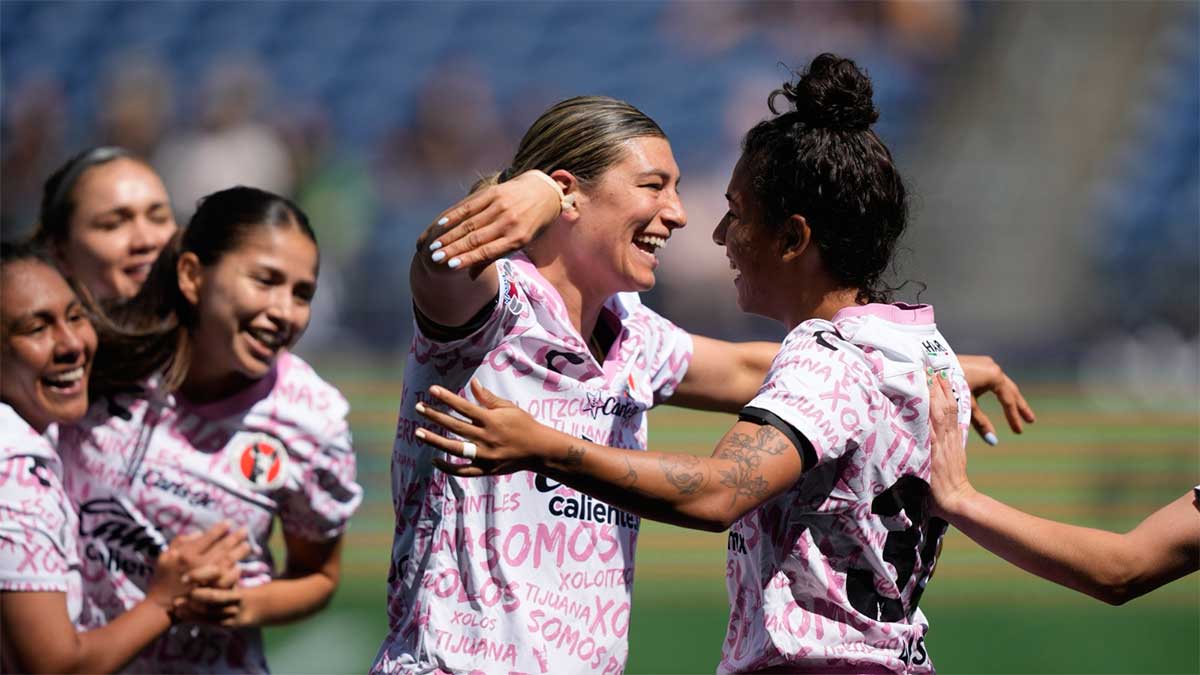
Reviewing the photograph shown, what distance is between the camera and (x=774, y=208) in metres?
2.52

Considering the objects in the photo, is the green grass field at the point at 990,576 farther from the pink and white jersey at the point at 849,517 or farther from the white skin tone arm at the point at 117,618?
the pink and white jersey at the point at 849,517

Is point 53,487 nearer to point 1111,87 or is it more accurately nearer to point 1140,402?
point 1140,402

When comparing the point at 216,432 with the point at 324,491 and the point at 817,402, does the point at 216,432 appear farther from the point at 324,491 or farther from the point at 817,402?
the point at 817,402

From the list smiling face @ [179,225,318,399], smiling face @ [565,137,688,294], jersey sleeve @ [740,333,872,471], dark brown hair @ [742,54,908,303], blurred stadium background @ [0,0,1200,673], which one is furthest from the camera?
blurred stadium background @ [0,0,1200,673]

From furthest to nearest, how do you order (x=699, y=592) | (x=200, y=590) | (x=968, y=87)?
(x=968, y=87)
(x=699, y=592)
(x=200, y=590)

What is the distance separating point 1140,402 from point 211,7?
Answer: 8.85 metres

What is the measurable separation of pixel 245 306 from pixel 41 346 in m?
0.50

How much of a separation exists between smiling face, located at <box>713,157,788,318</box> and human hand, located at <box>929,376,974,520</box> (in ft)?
1.17

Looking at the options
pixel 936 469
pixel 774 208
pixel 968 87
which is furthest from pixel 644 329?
pixel 968 87

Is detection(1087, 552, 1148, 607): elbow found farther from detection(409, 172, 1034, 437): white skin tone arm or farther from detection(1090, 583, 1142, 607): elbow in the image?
detection(409, 172, 1034, 437): white skin tone arm

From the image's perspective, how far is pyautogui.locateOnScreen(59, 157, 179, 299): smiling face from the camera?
13.8 feet

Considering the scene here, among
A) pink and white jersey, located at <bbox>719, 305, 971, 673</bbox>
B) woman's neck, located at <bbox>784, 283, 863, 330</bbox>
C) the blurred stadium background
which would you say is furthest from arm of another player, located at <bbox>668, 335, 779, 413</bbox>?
the blurred stadium background

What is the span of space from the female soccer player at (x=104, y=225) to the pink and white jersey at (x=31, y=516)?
1.26 meters

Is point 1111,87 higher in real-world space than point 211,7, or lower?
higher
